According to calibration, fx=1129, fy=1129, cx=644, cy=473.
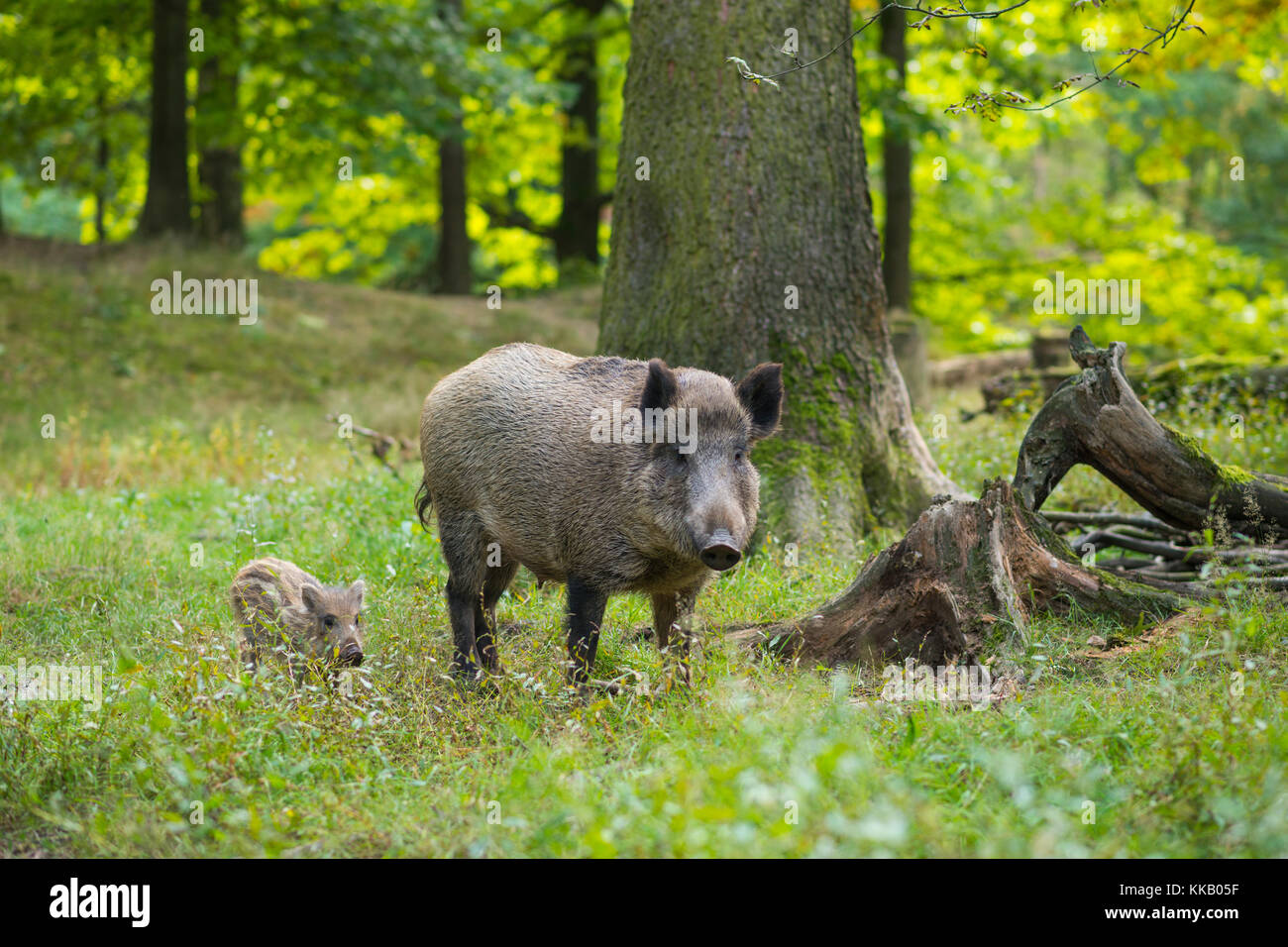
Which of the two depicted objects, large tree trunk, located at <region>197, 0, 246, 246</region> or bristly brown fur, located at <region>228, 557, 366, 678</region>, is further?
large tree trunk, located at <region>197, 0, 246, 246</region>

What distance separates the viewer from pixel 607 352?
8.08 metres

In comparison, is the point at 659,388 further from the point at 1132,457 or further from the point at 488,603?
the point at 1132,457

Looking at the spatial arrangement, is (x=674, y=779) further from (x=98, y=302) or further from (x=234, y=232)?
(x=234, y=232)

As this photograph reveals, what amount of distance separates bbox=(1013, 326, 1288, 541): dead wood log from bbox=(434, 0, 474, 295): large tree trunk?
53.1 ft

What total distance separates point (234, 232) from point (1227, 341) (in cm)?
1660

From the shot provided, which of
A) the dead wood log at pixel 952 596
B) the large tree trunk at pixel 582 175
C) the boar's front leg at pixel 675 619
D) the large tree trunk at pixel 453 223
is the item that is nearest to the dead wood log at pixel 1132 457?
the dead wood log at pixel 952 596

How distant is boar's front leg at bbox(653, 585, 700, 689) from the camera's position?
5.53m

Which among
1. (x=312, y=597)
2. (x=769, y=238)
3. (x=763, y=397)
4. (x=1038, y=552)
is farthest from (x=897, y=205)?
(x=312, y=597)

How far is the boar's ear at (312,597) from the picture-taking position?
6.01 metres

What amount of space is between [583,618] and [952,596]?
175 centimetres

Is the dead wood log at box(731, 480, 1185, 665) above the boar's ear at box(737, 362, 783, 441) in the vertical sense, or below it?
below

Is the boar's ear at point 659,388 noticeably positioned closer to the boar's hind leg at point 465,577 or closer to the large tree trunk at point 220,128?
the boar's hind leg at point 465,577

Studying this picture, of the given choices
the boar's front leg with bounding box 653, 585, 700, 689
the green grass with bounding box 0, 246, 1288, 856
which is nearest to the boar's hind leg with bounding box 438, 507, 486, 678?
the green grass with bounding box 0, 246, 1288, 856

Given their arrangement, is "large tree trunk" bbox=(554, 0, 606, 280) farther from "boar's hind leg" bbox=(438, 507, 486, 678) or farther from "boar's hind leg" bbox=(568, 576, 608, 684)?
"boar's hind leg" bbox=(568, 576, 608, 684)
